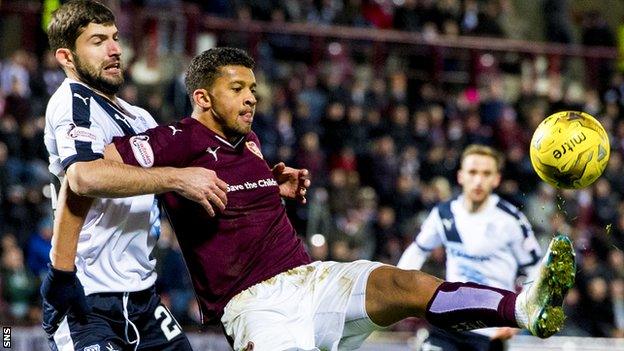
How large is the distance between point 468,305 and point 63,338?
208 cm

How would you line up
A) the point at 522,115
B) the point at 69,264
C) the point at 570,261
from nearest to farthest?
the point at 570,261 < the point at 69,264 < the point at 522,115

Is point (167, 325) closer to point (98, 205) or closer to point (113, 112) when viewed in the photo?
point (98, 205)

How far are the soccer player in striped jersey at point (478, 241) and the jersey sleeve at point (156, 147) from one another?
136 inches

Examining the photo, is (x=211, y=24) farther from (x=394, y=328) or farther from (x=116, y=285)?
(x=116, y=285)

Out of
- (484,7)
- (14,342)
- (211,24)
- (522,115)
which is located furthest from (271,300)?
(484,7)

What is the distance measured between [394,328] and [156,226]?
26.6 ft

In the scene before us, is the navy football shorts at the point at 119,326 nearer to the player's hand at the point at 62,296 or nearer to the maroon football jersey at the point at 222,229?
the player's hand at the point at 62,296

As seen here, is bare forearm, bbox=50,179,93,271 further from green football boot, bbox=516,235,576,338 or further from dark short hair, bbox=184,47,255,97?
green football boot, bbox=516,235,576,338

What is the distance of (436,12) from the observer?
20.6m

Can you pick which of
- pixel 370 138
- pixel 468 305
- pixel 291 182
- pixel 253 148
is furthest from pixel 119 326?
pixel 370 138

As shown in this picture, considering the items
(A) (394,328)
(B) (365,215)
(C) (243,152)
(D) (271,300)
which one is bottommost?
(A) (394,328)

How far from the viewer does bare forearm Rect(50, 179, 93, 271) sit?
19.0ft

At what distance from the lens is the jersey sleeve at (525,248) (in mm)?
9117

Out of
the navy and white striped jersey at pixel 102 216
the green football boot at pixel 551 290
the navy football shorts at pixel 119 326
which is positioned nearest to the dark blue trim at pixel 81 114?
the navy and white striped jersey at pixel 102 216
